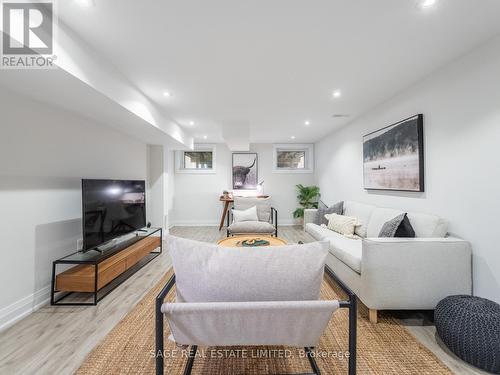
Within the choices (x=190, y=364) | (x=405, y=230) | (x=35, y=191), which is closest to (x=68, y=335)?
(x=190, y=364)

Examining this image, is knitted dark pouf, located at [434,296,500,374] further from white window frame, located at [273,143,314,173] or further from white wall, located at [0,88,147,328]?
white window frame, located at [273,143,314,173]

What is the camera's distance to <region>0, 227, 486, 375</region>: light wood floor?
1.47 m

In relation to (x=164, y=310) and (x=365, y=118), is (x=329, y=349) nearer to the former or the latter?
(x=164, y=310)

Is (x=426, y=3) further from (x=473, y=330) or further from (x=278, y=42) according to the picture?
(x=473, y=330)

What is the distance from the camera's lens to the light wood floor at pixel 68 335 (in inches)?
57.7

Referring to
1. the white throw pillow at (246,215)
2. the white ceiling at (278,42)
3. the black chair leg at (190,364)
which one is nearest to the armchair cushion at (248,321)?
the black chair leg at (190,364)

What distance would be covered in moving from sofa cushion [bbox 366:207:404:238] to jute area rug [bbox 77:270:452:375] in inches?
47.1

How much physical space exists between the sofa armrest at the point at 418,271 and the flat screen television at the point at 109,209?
112 inches

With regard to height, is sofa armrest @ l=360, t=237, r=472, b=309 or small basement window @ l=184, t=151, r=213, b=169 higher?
small basement window @ l=184, t=151, r=213, b=169

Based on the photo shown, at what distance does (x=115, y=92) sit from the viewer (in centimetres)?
216

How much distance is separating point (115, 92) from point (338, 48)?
2.10 meters

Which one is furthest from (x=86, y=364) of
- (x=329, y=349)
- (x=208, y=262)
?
(x=329, y=349)

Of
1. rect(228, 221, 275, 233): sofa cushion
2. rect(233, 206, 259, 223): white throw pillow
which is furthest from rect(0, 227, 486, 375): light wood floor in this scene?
rect(233, 206, 259, 223): white throw pillow

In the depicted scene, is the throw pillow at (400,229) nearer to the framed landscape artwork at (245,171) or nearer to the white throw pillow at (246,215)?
the white throw pillow at (246,215)
